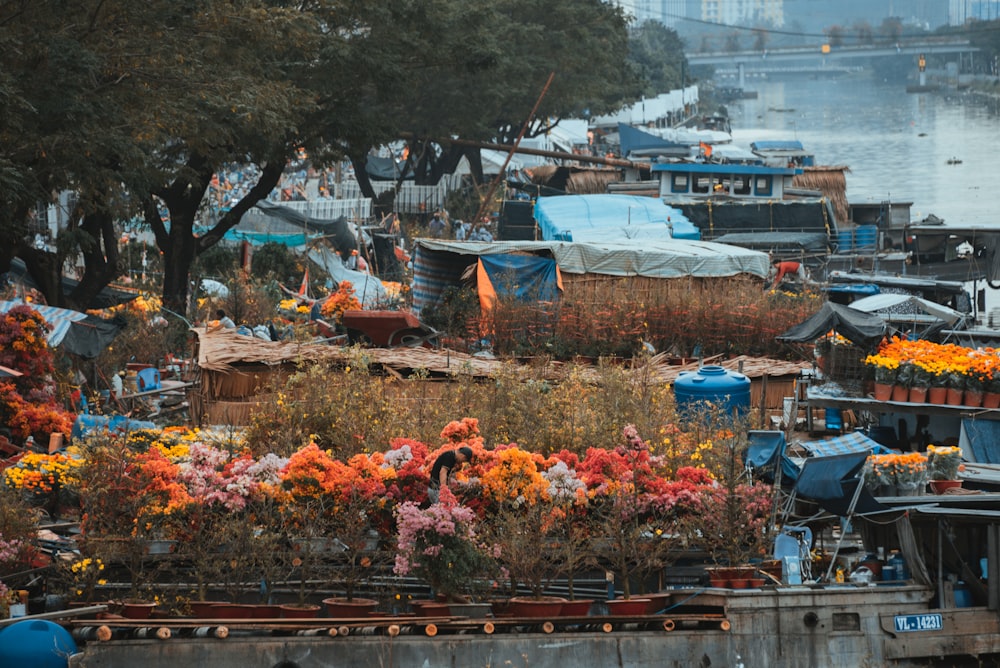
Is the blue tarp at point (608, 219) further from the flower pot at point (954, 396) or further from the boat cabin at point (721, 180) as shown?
the flower pot at point (954, 396)

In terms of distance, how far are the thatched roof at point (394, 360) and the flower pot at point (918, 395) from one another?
11.9ft

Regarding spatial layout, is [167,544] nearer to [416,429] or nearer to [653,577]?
[416,429]

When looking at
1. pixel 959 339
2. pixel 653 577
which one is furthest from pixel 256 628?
pixel 959 339

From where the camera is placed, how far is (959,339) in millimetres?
21203

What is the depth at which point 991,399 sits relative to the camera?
16016mm

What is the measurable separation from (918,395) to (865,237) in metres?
22.6

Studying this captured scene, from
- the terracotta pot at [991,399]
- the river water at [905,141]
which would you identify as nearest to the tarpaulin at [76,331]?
the terracotta pot at [991,399]

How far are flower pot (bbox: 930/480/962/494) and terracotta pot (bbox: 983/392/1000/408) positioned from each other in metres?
2.61

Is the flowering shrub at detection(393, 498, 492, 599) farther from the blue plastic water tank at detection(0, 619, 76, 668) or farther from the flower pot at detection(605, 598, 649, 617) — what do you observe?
the blue plastic water tank at detection(0, 619, 76, 668)

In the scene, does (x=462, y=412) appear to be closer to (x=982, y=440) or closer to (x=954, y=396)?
(x=954, y=396)

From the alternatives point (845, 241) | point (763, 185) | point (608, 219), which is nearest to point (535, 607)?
point (608, 219)

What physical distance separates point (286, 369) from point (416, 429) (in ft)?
16.3

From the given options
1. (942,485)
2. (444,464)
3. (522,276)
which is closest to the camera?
(444,464)

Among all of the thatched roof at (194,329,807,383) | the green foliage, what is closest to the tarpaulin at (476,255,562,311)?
the thatched roof at (194,329,807,383)
